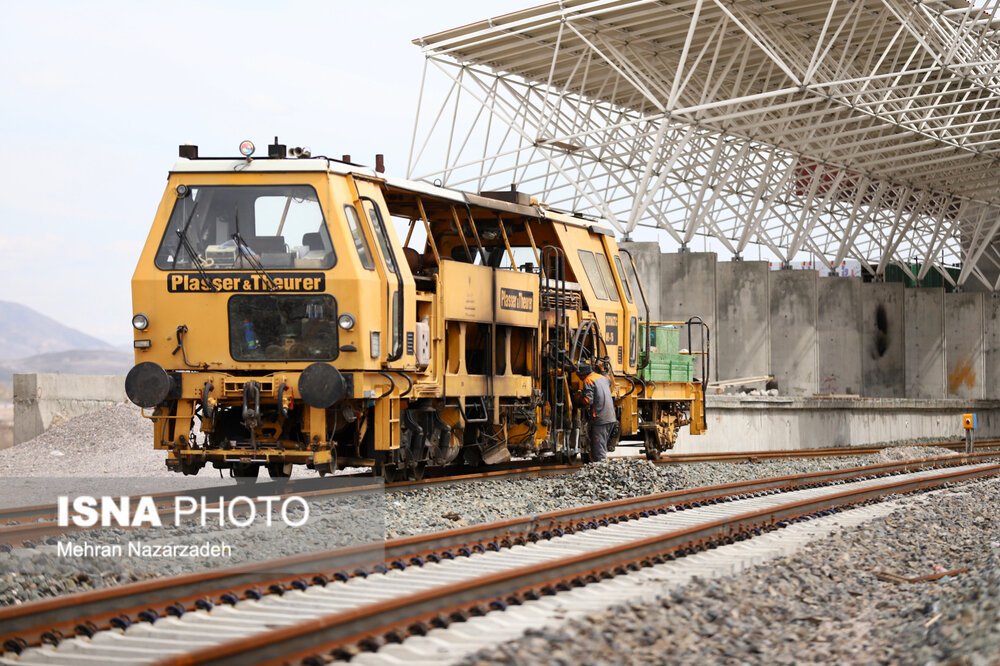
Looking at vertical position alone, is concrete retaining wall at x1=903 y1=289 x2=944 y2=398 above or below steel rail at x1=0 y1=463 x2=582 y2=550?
above

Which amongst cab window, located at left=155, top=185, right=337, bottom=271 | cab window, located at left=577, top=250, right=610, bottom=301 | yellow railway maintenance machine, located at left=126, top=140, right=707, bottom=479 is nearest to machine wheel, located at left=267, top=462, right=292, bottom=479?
yellow railway maintenance machine, located at left=126, top=140, right=707, bottom=479

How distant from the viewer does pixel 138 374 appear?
12.0m

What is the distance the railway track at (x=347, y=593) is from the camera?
6.29m

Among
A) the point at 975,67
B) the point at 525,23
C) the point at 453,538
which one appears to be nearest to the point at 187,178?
the point at 453,538

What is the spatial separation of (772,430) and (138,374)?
2239 centimetres

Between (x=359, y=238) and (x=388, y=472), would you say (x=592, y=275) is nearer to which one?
(x=388, y=472)

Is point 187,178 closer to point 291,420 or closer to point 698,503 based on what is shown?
point 291,420

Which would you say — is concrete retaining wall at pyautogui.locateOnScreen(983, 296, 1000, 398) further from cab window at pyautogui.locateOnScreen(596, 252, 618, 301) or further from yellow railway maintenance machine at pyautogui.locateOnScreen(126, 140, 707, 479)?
yellow railway maintenance machine at pyautogui.locateOnScreen(126, 140, 707, 479)

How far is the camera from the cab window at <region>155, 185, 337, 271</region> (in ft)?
40.9

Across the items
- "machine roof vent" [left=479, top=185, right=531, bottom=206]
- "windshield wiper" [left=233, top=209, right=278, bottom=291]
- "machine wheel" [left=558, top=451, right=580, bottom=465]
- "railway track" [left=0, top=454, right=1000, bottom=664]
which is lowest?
"railway track" [left=0, top=454, right=1000, bottom=664]

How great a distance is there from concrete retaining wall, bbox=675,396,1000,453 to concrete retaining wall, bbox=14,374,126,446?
11.9 meters

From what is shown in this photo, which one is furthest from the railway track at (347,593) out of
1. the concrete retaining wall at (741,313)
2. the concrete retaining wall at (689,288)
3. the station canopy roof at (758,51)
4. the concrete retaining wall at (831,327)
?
the concrete retaining wall at (741,313)

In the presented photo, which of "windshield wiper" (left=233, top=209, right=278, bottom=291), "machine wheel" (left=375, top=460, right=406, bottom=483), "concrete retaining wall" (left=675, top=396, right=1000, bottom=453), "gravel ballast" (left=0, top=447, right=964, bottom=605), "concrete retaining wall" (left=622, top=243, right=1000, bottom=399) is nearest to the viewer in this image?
"gravel ballast" (left=0, top=447, right=964, bottom=605)

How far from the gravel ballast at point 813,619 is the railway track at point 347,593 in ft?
2.62
